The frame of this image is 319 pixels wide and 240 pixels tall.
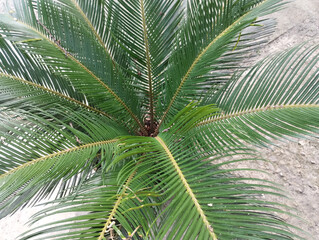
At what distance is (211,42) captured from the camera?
82 cm

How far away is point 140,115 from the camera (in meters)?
1.04

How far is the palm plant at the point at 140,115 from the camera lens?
0.49 meters

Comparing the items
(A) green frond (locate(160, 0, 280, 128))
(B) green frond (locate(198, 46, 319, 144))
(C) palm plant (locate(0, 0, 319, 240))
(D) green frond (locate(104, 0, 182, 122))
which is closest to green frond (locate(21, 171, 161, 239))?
(C) palm plant (locate(0, 0, 319, 240))

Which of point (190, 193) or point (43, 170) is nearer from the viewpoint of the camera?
point (190, 193)

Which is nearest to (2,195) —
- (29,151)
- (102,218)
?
(29,151)

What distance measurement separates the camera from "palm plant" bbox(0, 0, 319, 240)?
0.49 metres

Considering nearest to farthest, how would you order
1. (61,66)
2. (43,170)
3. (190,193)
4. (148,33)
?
(190,193)
(43,170)
(61,66)
(148,33)

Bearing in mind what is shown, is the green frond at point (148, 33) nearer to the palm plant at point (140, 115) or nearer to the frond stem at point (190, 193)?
the palm plant at point (140, 115)

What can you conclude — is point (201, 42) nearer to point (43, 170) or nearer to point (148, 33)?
point (148, 33)

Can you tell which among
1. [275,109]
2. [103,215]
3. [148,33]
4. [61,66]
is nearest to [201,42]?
[148,33]

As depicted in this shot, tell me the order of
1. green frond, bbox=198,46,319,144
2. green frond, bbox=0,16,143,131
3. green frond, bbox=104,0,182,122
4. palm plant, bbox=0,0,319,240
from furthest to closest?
green frond, bbox=104,0,182,122 → green frond, bbox=0,16,143,131 → green frond, bbox=198,46,319,144 → palm plant, bbox=0,0,319,240

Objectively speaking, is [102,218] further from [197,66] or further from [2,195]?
[197,66]

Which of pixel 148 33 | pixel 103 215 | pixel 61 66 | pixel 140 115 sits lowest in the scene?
pixel 103 215

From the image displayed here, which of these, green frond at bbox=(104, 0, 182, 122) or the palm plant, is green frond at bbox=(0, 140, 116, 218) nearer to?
the palm plant
